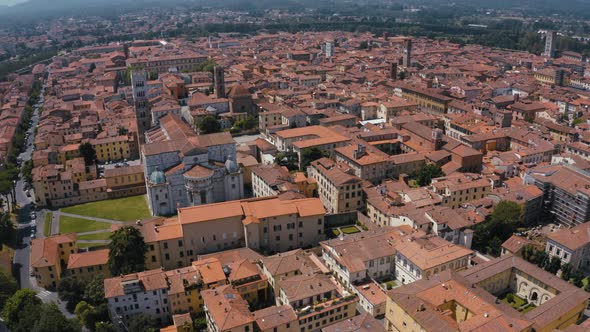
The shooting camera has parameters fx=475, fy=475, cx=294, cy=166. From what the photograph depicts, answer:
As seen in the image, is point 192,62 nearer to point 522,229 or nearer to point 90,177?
point 90,177

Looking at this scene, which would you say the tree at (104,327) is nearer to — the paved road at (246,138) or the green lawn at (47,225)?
the green lawn at (47,225)

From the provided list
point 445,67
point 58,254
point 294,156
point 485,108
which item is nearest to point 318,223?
point 294,156

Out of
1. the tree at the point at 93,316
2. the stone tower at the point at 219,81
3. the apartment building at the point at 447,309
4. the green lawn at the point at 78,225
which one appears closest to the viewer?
the apartment building at the point at 447,309

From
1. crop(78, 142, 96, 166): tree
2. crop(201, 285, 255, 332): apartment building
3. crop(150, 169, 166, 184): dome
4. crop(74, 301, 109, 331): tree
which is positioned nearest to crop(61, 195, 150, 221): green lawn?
crop(150, 169, 166, 184): dome

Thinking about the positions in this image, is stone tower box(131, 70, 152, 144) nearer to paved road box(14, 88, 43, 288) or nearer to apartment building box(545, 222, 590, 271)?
paved road box(14, 88, 43, 288)

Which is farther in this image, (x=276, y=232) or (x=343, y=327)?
(x=276, y=232)

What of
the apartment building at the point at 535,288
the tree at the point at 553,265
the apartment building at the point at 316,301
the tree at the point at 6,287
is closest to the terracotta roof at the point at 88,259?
the tree at the point at 6,287

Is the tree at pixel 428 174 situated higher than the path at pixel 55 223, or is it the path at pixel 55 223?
the tree at pixel 428 174
